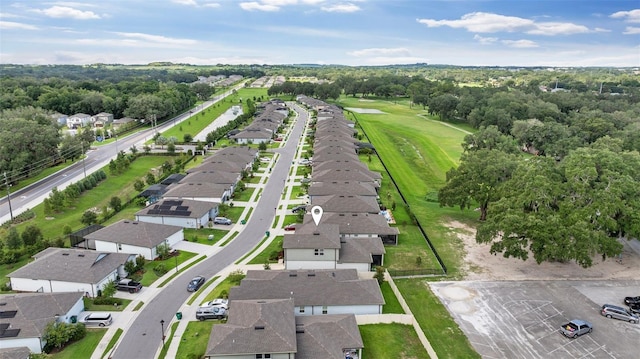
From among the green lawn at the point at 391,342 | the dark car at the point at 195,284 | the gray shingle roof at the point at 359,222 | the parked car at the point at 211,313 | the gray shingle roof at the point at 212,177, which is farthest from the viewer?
the gray shingle roof at the point at 212,177

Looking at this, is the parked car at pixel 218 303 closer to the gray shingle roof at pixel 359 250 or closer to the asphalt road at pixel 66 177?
the gray shingle roof at pixel 359 250

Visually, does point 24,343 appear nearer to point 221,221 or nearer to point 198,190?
point 221,221

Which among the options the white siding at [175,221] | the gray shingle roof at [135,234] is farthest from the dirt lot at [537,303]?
the white siding at [175,221]

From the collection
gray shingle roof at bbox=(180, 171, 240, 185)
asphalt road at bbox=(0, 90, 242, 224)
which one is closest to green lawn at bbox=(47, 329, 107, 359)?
asphalt road at bbox=(0, 90, 242, 224)

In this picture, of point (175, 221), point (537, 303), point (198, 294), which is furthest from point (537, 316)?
point (175, 221)

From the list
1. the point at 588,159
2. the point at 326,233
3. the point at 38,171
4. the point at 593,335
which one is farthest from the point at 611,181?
the point at 38,171

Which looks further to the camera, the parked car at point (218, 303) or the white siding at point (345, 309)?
the parked car at point (218, 303)

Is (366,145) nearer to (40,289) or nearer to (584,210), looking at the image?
(584,210)
